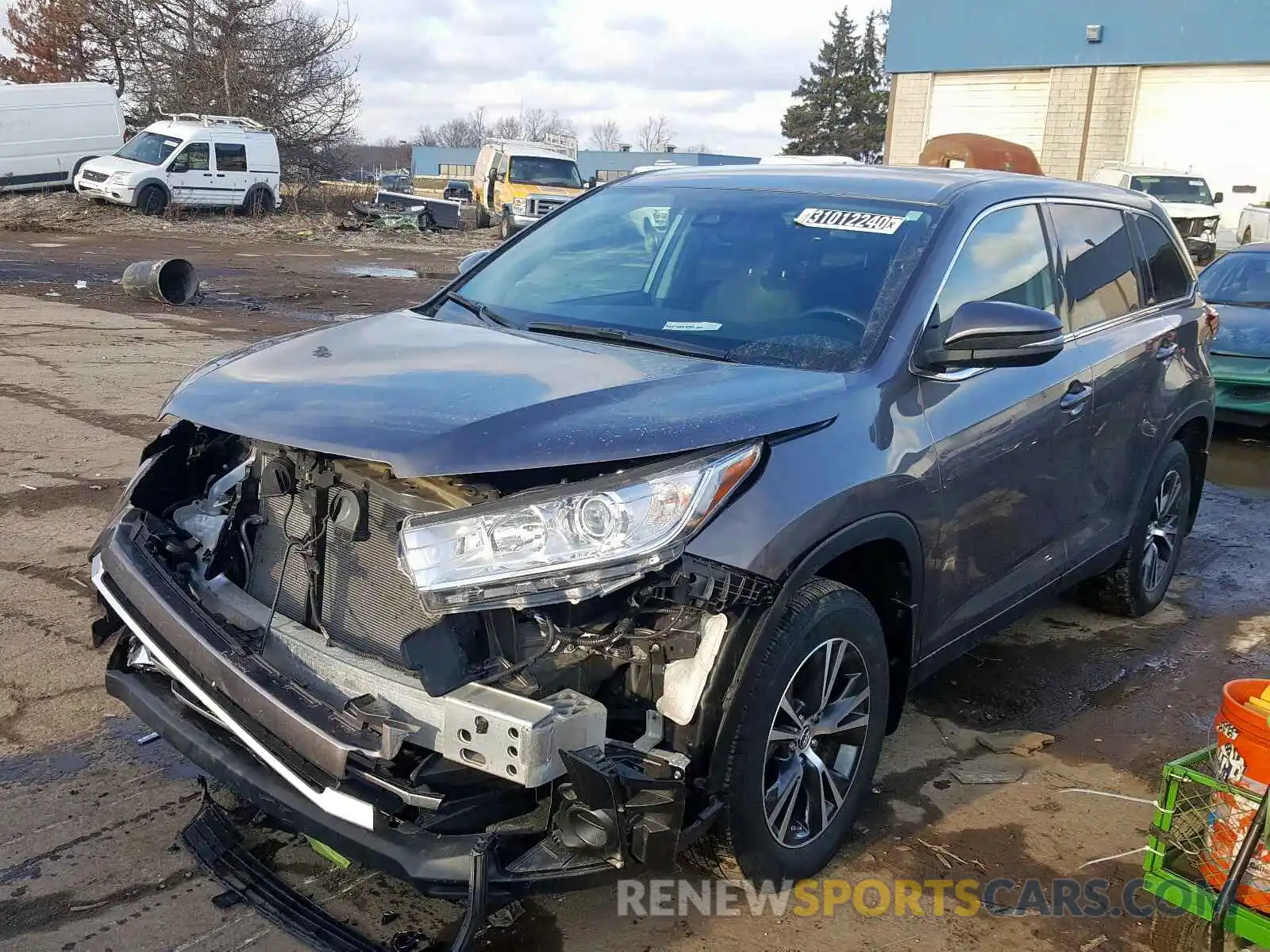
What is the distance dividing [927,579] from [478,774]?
5.02 feet

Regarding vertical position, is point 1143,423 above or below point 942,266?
below

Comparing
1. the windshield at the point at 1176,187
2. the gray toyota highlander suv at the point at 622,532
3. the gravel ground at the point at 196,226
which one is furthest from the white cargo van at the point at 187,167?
the gray toyota highlander suv at the point at 622,532

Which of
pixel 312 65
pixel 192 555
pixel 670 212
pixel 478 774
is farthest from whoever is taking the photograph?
pixel 312 65

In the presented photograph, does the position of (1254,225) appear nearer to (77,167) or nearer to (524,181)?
(524,181)

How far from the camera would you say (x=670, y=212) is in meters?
4.17

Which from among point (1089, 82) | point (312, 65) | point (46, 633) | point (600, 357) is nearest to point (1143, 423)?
point (600, 357)

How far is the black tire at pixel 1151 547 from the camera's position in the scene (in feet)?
16.4

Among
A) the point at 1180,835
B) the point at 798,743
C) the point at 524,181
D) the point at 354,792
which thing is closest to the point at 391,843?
the point at 354,792

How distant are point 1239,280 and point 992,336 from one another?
8541 millimetres

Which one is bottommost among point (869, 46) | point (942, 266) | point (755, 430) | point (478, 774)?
point (478, 774)

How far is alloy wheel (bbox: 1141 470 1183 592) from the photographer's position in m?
5.18

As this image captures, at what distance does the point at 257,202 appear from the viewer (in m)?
28.5

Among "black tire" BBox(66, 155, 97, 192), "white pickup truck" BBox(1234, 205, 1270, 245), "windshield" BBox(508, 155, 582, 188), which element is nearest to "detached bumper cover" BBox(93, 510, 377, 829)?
"white pickup truck" BBox(1234, 205, 1270, 245)

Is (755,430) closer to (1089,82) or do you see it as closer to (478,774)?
(478,774)
